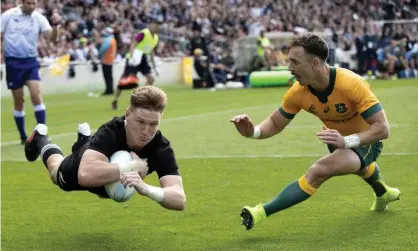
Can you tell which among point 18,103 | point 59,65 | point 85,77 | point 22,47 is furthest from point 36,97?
point 85,77

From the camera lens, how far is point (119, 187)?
7.06 metres

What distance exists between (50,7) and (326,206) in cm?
2605

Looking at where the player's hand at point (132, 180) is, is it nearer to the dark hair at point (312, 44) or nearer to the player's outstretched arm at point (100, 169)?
the player's outstretched arm at point (100, 169)

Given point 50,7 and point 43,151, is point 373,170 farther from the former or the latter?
point 50,7

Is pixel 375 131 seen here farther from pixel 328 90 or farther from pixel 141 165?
pixel 141 165

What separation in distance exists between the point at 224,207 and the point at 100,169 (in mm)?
2119

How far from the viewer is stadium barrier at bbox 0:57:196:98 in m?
30.0

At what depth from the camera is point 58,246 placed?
7.25 meters

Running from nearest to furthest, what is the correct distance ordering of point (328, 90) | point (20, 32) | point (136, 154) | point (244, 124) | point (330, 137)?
point (330, 137) < point (136, 154) < point (328, 90) < point (244, 124) < point (20, 32)

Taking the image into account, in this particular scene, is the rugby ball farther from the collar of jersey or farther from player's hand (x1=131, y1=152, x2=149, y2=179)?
the collar of jersey

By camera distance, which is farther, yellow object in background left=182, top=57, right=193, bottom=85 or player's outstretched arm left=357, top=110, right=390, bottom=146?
yellow object in background left=182, top=57, right=193, bottom=85

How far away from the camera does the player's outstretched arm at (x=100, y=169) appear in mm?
6922

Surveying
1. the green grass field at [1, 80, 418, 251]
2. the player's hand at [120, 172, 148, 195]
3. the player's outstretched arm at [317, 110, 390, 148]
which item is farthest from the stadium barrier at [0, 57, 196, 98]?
the player's hand at [120, 172, 148, 195]

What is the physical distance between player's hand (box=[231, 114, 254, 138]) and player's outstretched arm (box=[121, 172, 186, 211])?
77 centimetres
